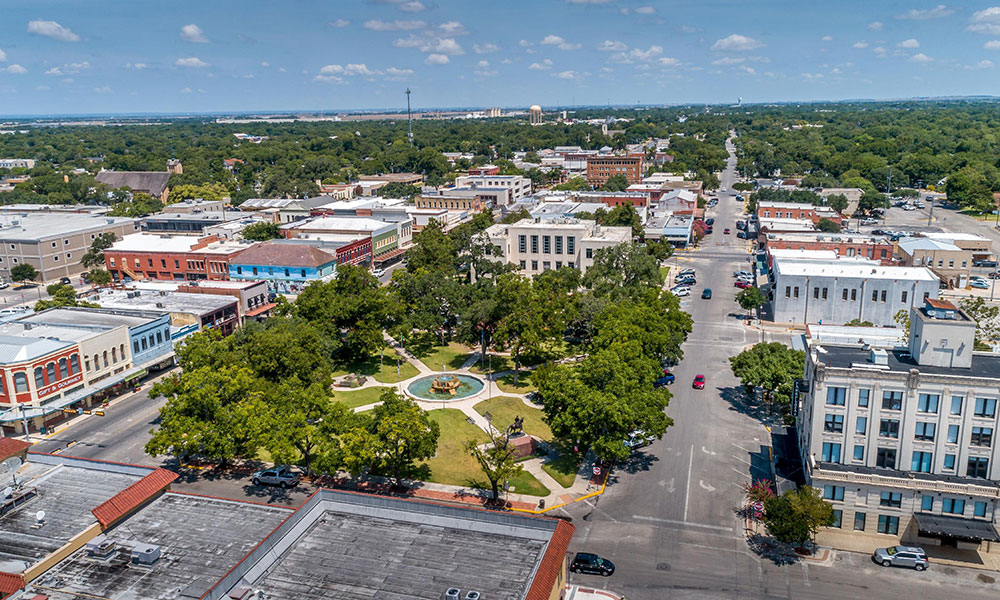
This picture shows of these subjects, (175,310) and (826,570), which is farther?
(175,310)

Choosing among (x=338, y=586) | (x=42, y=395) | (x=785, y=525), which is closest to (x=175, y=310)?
(x=42, y=395)

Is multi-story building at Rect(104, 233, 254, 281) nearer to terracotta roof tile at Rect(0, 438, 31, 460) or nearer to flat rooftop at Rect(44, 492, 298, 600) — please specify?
terracotta roof tile at Rect(0, 438, 31, 460)

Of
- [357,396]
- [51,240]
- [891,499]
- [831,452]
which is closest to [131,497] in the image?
[357,396]

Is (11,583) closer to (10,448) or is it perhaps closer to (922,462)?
(10,448)

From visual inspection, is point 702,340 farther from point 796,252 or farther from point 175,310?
point 175,310

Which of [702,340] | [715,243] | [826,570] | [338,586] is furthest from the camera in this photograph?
[715,243]
